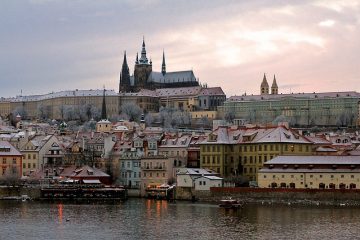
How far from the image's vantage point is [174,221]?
195 feet

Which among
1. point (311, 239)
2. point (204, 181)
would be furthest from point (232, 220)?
point (204, 181)

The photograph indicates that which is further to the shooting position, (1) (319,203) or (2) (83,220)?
(1) (319,203)

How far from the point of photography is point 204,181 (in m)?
80.8

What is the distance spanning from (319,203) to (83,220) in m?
21.3

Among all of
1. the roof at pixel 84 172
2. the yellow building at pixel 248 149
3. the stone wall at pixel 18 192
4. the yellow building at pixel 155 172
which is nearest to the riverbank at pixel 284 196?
the yellow building at pixel 155 172

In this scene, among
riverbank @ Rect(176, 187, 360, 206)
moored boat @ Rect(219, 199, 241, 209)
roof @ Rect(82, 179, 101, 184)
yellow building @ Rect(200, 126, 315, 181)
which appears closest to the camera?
moored boat @ Rect(219, 199, 241, 209)

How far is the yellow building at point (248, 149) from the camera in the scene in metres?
88.0

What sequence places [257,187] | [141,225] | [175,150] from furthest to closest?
[175,150] → [257,187] → [141,225]

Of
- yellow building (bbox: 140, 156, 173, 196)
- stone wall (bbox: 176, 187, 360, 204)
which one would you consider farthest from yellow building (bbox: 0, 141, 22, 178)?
stone wall (bbox: 176, 187, 360, 204)

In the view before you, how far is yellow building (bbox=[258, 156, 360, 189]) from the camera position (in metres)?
77.6

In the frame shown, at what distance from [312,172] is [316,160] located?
1.31 m

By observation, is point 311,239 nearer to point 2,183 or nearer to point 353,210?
point 353,210

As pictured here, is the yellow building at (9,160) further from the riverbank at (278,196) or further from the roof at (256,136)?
the riverbank at (278,196)

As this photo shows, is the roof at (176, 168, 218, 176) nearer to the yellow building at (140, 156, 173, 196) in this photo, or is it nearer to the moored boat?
the yellow building at (140, 156, 173, 196)
